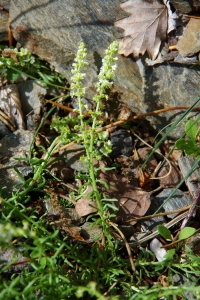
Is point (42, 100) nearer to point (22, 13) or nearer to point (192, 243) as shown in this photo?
point (22, 13)

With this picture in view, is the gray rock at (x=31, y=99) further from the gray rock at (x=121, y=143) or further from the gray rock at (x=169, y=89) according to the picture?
the gray rock at (x=169, y=89)

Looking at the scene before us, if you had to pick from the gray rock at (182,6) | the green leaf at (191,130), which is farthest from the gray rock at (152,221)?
the gray rock at (182,6)

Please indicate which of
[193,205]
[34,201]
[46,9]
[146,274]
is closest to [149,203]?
[193,205]

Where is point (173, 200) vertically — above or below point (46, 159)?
below

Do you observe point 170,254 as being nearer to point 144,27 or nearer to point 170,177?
point 170,177

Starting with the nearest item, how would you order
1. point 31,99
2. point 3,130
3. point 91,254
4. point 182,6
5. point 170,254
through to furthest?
1. point 91,254
2. point 170,254
3. point 182,6
4. point 3,130
5. point 31,99

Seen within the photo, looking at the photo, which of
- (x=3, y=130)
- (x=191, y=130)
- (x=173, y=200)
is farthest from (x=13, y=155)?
(x=191, y=130)
